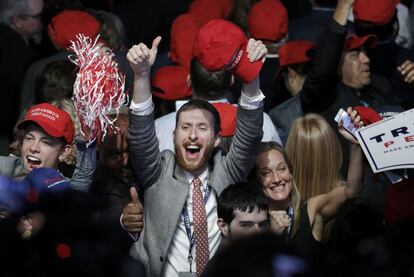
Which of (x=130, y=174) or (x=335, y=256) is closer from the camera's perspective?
(x=335, y=256)

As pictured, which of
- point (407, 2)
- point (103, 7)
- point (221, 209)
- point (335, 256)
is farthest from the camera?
point (407, 2)

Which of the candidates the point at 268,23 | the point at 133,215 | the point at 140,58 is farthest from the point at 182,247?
the point at 268,23

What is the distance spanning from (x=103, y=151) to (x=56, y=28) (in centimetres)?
171

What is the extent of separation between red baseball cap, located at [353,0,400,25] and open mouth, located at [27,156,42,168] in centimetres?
290

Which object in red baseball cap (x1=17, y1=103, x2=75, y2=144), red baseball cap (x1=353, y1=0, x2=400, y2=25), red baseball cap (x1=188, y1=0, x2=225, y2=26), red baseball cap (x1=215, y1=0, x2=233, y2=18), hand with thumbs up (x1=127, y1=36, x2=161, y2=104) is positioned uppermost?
hand with thumbs up (x1=127, y1=36, x2=161, y2=104)

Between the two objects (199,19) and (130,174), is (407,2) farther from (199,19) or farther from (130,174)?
(130,174)

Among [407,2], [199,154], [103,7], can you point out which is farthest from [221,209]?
[407,2]

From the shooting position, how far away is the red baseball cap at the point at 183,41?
290 inches

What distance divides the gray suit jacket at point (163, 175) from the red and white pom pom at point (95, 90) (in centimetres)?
16

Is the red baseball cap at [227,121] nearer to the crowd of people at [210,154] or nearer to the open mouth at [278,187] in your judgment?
the crowd of people at [210,154]

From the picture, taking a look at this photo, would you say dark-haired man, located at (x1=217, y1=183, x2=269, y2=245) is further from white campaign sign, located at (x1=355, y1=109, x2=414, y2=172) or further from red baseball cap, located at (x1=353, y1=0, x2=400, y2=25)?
red baseball cap, located at (x1=353, y1=0, x2=400, y2=25)

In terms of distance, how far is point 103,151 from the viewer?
18.8 ft

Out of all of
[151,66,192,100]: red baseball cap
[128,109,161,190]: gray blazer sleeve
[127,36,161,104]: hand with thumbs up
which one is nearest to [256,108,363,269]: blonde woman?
[128,109,161,190]: gray blazer sleeve

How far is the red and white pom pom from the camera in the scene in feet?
17.5
